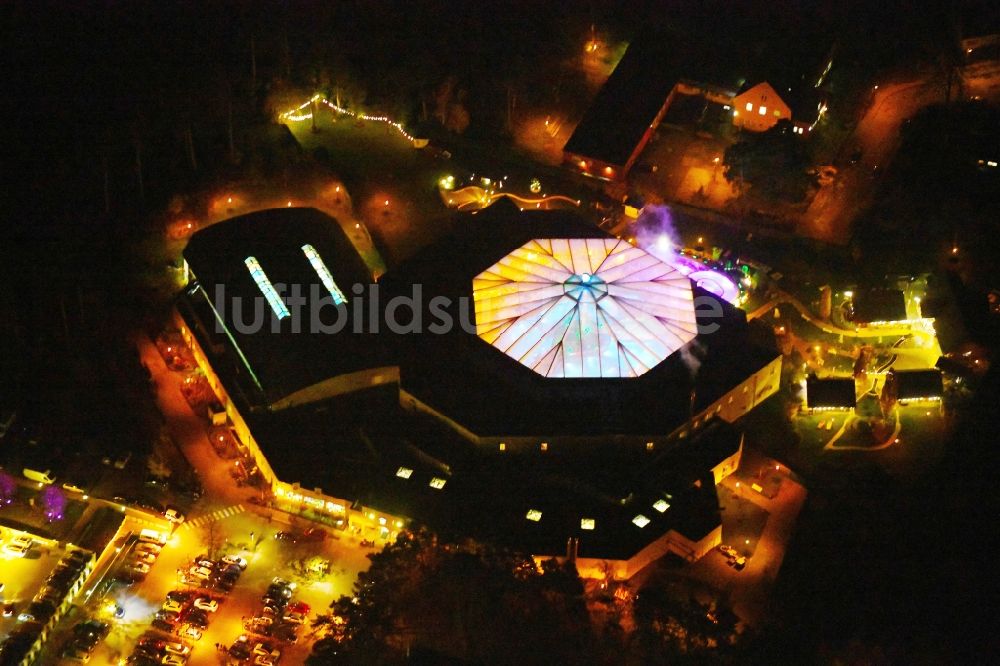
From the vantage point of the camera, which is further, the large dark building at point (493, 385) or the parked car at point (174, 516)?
the parked car at point (174, 516)

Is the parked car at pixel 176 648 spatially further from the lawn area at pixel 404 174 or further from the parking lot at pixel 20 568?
the lawn area at pixel 404 174

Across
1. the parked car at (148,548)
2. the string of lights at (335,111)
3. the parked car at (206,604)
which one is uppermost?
the string of lights at (335,111)

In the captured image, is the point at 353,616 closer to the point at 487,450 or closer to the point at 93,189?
the point at 487,450

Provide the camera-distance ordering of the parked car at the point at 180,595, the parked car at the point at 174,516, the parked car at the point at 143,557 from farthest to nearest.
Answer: the parked car at the point at 174,516 < the parked car at the point at 143,557 < the parked car at the point at 180,595

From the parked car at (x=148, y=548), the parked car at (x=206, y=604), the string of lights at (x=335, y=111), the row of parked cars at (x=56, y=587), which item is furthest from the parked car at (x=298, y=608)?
the string of lights at (x=335, y=111)

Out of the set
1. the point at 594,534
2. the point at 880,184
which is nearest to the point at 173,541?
the point at 594,534

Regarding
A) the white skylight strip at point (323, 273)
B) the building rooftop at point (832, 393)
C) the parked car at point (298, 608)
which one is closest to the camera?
the parked car at point (298, 608)

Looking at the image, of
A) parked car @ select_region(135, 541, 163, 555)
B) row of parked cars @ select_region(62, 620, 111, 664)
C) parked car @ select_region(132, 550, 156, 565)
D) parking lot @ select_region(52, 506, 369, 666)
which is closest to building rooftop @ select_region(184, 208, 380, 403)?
parking lot @ select_region(52, 506, 369, 666)

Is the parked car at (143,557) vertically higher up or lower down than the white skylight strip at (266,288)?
lower down
